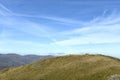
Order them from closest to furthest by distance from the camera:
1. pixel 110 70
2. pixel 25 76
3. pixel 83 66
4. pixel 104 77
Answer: pixel 104 77, pixel 110 70, pixel 83 66, pixel 25 76

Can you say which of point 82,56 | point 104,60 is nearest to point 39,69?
point 82,56

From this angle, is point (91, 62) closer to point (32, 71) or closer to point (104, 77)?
point (104, 77)

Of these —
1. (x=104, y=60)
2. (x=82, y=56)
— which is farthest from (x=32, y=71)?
(x=104, y=60)

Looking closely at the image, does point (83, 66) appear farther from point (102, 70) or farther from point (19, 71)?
point (19, 71)

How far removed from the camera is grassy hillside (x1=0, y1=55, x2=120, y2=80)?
5776 cm

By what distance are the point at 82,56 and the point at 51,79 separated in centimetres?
1990

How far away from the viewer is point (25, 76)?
71.9 m

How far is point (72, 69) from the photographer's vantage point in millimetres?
67312

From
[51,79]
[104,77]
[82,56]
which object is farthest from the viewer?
[82,56]

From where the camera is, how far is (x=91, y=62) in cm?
6925

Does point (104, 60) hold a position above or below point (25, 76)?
above

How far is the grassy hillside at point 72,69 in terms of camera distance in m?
57.8

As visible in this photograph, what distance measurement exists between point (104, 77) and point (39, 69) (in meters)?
28.9

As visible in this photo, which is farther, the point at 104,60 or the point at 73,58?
the point at 73,58
